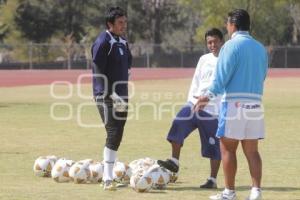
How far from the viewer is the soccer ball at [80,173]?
391 inches

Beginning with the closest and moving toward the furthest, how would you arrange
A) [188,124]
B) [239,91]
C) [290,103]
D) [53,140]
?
1. [239,91]
2. [188,124]
3. [53,140]
4. [290,103]

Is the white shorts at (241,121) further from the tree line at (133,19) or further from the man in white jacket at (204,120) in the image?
the tree line at (133,19)

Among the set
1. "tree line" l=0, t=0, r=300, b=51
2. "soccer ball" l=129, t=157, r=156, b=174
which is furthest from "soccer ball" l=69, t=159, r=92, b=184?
"tree line" l=0, t=0, r=300, b=51

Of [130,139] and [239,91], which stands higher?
[239,91]

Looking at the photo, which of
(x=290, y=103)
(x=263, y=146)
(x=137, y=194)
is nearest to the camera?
(x=137, y=194)

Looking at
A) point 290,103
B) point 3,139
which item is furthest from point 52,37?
point 3,139

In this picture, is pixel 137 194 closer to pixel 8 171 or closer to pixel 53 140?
pixel 8 171

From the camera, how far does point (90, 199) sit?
8750 mm

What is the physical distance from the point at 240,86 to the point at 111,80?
185 cm

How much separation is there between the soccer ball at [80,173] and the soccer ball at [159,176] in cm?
87

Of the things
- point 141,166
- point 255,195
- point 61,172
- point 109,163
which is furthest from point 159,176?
point 255,195

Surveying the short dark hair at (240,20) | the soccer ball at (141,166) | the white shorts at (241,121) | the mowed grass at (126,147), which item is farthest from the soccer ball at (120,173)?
the short dark hair at (240,20)

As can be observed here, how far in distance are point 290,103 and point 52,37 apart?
58253mm

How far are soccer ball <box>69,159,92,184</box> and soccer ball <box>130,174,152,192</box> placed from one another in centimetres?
84
